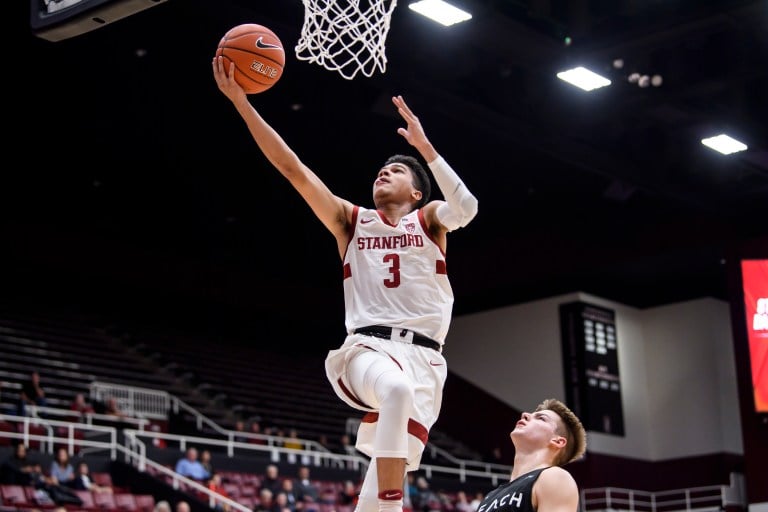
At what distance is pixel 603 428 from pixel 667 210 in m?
4.85

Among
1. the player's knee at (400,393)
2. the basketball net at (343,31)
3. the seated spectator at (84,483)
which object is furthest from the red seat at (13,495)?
the player's knee at (400,393)

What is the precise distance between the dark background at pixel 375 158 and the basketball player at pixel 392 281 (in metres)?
8.54

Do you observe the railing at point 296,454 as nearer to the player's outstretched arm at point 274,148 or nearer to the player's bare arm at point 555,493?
the player's outstretched arm at point 274,148

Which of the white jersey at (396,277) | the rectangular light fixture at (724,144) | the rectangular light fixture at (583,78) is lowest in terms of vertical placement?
the white jersey at (396,277)

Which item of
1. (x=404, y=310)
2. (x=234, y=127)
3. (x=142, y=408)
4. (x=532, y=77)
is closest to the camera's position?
(x=404, y=310)

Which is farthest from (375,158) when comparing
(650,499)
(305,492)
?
(650,499)

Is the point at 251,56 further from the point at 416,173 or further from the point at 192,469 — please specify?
the point at 192,469

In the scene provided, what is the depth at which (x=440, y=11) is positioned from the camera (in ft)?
44.7

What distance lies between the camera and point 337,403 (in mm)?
25250

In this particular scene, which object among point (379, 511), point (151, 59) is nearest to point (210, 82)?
point (151, 59)

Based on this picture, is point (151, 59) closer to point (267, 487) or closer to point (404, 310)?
A: point (267, 487)

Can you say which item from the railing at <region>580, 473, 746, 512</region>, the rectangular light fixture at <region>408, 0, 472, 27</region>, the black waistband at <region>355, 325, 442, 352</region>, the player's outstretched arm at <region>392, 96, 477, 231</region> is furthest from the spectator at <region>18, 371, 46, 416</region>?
the player's outstretched arm at <region>392, 96, 477, 231</region>

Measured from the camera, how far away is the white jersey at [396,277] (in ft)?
17.7

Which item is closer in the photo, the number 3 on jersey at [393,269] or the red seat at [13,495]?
the number 3 on jersey at [393,269]
